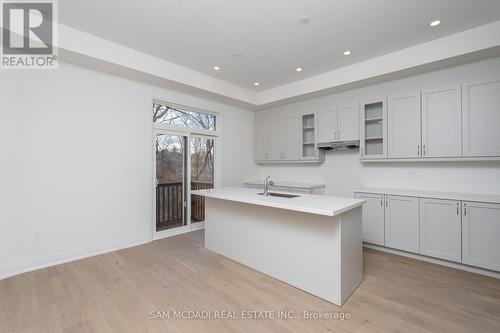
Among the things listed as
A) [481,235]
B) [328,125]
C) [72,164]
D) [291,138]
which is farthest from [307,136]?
[72,164]

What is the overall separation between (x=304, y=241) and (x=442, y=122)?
8.59 feet

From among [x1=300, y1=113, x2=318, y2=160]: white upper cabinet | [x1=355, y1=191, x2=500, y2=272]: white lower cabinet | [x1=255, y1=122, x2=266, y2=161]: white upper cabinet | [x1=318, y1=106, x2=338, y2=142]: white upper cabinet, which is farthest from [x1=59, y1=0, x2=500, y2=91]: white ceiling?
[x1=355, y1=191, x2=500, y2=272]: white lower cabinet

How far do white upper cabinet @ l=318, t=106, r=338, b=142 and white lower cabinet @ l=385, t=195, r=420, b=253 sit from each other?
144 centimetres

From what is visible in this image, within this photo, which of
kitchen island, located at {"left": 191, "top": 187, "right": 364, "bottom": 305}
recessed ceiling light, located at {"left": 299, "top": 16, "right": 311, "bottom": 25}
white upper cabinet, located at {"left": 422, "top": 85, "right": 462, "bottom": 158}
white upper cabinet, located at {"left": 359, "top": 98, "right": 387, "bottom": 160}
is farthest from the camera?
white upper cabinet, located at {"left": 359, "top": 98, "right": 387, "bottom": 160}

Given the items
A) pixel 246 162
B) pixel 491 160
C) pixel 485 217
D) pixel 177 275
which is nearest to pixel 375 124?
pixel 491 160

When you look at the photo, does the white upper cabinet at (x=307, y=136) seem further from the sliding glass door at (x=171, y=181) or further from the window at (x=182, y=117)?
the sliding glass door at (x=171, y=181)

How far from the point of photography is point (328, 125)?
14.2 ft

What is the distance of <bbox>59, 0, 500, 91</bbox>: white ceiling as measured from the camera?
2445 mm

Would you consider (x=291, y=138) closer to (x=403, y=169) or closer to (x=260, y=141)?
(x=260, y=141)

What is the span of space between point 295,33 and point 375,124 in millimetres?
2110

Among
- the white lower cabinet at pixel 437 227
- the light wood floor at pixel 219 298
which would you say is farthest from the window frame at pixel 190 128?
the white lower cabinet at pixel 437 227

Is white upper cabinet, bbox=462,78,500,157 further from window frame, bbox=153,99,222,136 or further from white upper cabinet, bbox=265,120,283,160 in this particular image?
window frame, bbox=153,99,222,136

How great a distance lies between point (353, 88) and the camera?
4.15m

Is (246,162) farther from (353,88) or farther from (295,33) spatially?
(295,33)
